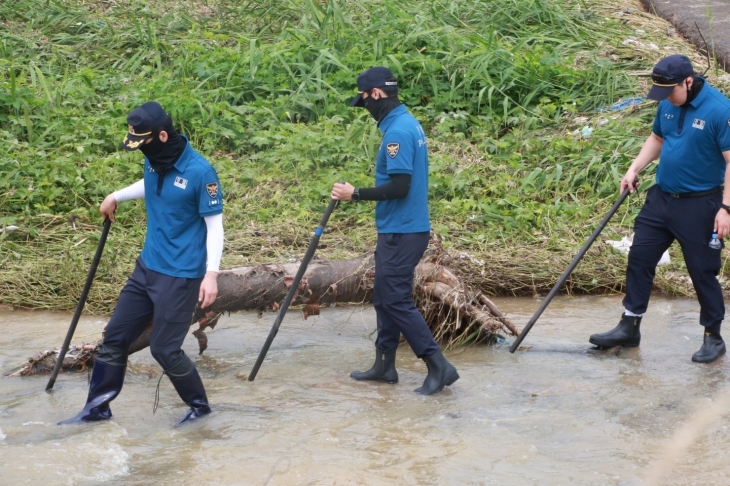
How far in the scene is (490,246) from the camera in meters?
7.93

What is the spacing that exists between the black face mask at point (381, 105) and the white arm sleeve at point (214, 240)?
115cm

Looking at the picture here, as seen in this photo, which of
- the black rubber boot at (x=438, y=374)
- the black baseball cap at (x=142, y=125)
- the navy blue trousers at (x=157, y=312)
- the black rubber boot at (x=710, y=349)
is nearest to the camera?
the black baseball cap at (x=142, y=125)

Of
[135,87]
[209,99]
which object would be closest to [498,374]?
[209,99]

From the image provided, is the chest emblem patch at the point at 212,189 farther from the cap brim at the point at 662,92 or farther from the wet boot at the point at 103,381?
the cap brim at the point at 662,92

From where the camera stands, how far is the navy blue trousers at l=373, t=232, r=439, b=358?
5.28 meters

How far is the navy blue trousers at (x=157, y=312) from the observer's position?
469 cm

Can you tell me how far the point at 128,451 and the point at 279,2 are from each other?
339 inches

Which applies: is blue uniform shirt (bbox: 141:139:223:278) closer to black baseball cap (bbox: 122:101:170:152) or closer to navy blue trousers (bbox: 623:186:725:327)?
black baseball cap (bbox: 122:101:170:152)

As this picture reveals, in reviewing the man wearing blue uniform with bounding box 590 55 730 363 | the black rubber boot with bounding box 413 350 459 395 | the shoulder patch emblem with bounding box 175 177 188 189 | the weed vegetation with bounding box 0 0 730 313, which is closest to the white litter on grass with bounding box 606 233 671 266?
the weed vegetation with bounding box 0 0 730 313

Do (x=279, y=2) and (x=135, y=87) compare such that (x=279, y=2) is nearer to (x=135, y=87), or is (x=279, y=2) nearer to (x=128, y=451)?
(x=135, y=87)

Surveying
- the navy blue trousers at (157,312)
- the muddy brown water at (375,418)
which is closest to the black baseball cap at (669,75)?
the muddy brown water at (375,418)

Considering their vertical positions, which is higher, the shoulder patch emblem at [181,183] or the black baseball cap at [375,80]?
the black baseball cap at [375,80]

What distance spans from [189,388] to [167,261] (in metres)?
0.70

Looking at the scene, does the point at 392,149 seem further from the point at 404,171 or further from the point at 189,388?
the point at 189,388
